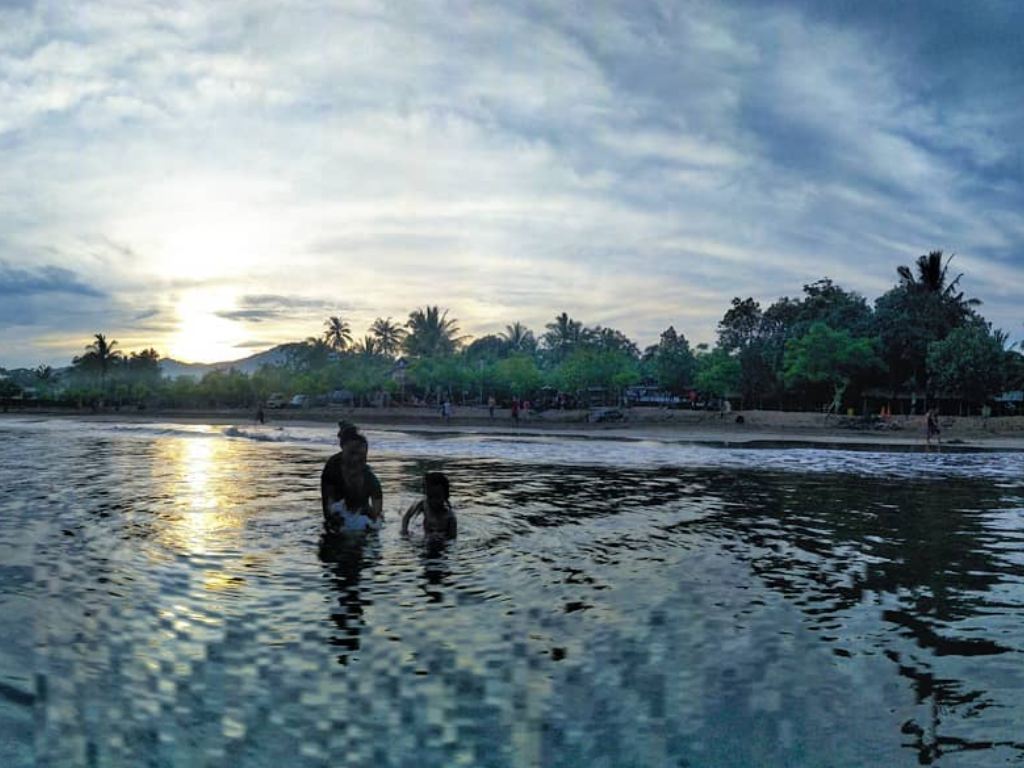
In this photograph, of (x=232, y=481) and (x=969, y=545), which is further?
(x=232, y=481)

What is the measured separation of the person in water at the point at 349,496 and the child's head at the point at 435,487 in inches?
34.5

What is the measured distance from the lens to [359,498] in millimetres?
9992

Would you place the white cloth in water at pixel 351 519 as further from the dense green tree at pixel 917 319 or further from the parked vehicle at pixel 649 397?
the parked vehicle at pixel 649 397

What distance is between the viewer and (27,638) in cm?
566

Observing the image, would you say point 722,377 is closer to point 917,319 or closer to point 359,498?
point 917,319

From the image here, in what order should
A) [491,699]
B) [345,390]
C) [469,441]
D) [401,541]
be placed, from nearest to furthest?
[491,699] < [401,541] < [469,441] < [345,390]

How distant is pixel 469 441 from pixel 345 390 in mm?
62211

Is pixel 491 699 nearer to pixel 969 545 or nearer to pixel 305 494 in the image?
pixel 969 545

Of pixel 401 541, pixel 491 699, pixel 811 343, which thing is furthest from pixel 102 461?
pixel 811 343

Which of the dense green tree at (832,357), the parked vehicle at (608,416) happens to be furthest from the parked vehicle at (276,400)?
the dense green tree at (832,357)

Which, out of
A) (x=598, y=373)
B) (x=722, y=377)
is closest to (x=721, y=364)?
(x=722, y=377)

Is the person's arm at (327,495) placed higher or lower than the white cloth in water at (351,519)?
higher

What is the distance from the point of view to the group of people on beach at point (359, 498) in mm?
9492

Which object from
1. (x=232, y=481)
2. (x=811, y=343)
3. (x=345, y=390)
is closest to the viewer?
(x=232, y=481)
